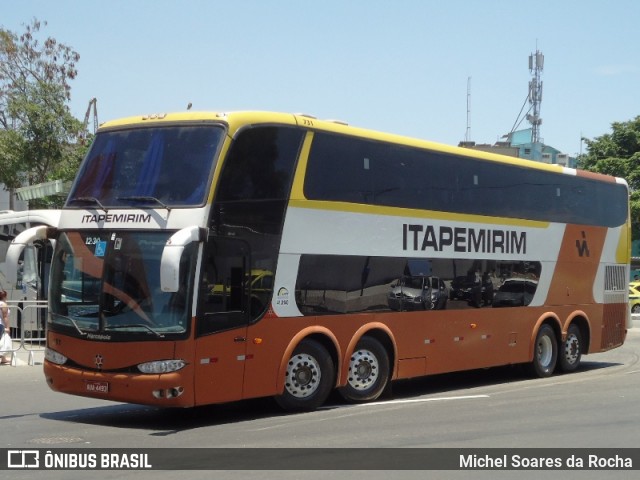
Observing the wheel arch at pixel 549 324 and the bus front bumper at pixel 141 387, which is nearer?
the bus front bumper at pixel 141 387

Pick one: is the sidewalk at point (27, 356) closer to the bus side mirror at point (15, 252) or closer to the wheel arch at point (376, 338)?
the bus side mirror at point (15, 252)

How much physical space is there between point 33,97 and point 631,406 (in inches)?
1089

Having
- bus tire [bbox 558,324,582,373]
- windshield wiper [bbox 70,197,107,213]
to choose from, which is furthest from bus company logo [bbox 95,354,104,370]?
bus tire [bbox 558,324,582,373]

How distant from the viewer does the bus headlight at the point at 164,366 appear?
1156 cm

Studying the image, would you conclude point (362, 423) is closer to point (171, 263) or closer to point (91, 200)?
point (171, 263)

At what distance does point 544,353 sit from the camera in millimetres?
19016

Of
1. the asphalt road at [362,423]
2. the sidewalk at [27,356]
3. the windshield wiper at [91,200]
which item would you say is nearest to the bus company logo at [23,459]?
the asphalt road at [362,423]

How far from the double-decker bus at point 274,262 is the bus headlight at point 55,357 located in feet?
0.11

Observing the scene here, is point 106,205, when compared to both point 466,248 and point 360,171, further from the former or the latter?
point 466,248

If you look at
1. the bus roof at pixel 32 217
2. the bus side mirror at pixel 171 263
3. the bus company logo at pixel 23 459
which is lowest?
the bus company logo at pixel 23 459

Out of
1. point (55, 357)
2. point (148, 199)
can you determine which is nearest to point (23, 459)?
point (55, 357)

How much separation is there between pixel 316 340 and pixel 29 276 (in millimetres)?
13773

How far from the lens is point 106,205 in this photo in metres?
12.4

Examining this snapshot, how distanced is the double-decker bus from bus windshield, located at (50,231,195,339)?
19 millimetres
